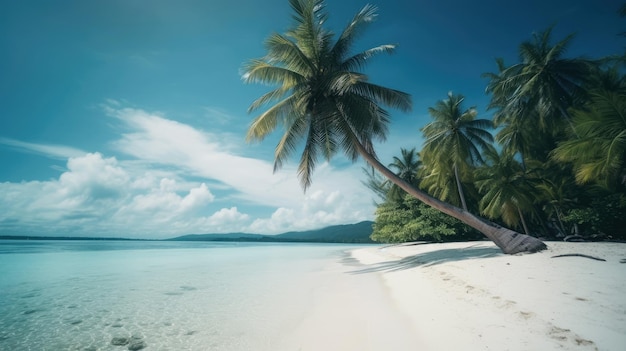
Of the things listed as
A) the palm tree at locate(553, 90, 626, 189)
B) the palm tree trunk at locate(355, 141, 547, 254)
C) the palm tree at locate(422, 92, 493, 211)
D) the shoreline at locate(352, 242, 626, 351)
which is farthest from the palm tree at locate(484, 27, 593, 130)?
the shoreline at locate(352, 242, 626, 351)

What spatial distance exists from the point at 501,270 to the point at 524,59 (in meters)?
14.4

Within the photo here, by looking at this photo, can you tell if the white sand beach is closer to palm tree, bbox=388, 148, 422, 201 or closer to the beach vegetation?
the beach vegetation

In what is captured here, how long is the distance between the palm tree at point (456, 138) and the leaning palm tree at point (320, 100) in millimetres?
8164

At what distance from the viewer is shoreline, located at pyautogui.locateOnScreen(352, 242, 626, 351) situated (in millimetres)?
2826

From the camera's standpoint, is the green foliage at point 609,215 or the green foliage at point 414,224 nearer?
the green foliage at point 609,215

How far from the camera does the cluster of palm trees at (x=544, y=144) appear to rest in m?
8.80

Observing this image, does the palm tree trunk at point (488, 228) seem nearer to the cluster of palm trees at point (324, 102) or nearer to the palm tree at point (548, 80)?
the cluster of palm trees at point (324, 102)

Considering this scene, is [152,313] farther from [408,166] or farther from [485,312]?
[408,166]

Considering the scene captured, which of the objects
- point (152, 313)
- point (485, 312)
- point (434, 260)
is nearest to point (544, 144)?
point (434, 260)

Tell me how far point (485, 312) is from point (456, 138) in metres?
15.2

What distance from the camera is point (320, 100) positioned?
10.5 meters

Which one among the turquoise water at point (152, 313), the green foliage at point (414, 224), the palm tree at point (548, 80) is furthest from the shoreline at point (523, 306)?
the green foliage at point (414, 224)

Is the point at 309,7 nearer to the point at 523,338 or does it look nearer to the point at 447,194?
Answer: the point at 523,338

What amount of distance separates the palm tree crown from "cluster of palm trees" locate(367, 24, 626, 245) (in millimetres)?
6305
